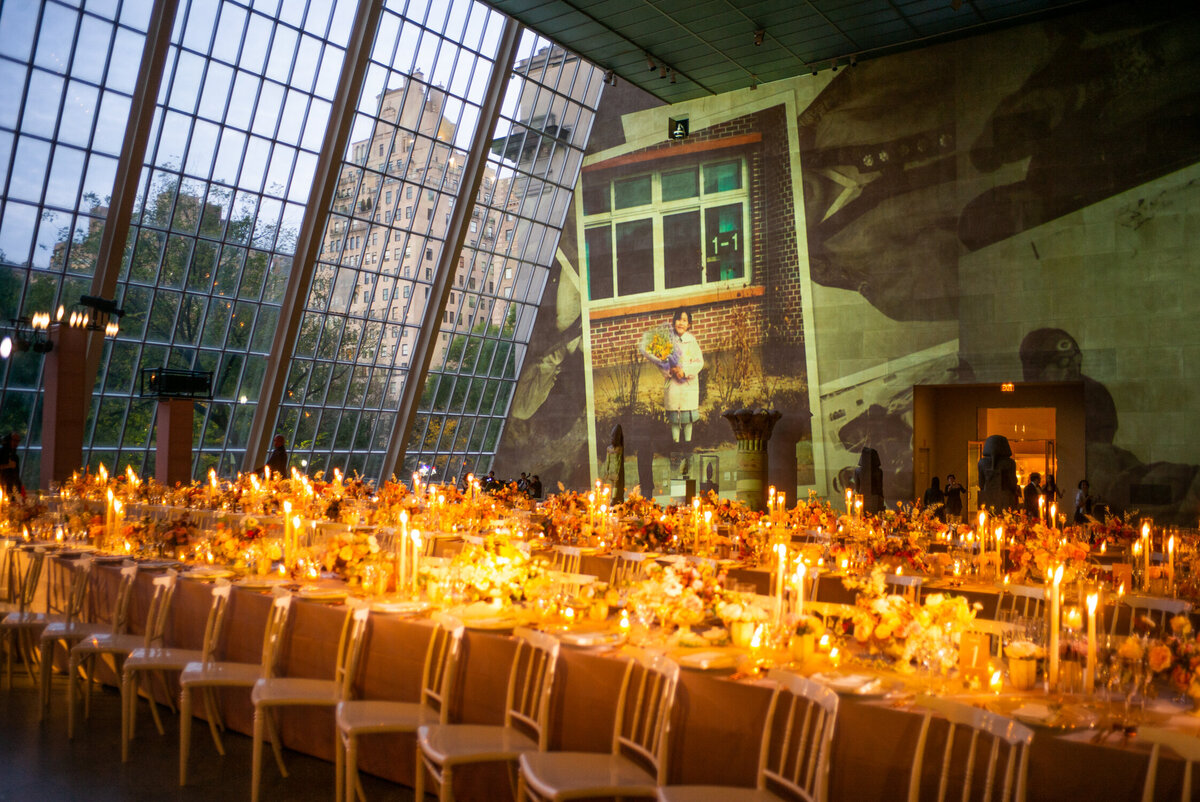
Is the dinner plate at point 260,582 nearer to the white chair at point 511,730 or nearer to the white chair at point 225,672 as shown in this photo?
the white chair at point 225,672

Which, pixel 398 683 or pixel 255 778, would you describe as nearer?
pixel 255 778

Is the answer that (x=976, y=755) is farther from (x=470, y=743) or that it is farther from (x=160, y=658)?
(x=160, y=658)

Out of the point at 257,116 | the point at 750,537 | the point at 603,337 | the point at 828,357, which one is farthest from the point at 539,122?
the point at 750,537

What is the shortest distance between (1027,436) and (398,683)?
17252mm

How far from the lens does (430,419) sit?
2202cm

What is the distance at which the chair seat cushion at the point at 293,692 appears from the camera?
15.7ft

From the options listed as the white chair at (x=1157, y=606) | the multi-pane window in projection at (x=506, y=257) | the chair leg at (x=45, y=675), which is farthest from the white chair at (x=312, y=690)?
the multi-pane window in projection at (x=506, y=257)

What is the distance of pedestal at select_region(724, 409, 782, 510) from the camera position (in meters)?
18.8

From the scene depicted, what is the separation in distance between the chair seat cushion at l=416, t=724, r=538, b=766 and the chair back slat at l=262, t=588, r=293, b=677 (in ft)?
4.24

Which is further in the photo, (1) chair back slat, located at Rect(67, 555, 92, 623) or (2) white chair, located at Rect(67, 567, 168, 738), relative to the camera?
(1) chair back slat, located at Rect(67, 555, 92, 623)

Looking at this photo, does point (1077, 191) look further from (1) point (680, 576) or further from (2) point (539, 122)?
(1) point (680, 576)

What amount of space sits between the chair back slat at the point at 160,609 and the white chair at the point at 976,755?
437 cm

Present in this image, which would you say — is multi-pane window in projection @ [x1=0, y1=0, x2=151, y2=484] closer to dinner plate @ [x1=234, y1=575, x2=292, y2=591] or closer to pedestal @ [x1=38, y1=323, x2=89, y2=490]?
pedestal @ [x1=38, y1=323, x2=89, y2=490]

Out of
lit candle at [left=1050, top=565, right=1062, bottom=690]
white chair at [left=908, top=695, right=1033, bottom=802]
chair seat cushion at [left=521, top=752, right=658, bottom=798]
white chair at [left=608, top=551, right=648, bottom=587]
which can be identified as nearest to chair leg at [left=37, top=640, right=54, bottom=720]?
chair seat cushion at [left=521, top=752, right=658, bottom=798]
